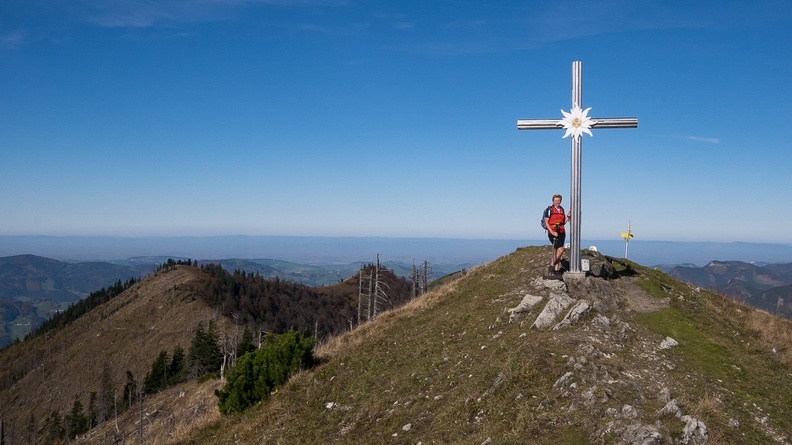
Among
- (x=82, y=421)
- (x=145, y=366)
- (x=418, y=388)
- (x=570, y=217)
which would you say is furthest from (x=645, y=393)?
(x=145, y=366)

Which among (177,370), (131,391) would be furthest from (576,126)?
(131,391)

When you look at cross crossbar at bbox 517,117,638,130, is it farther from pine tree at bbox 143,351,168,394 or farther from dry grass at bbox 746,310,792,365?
pine tree at bbox 143,351,168,394

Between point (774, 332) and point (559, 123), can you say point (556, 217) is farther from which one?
point (774, 332)

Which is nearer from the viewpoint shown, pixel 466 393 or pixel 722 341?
pixel 466 393

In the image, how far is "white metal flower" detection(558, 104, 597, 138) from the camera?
19.4 m

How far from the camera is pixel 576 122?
1952 cm

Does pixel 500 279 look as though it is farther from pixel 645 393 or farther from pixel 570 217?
pixel 645 393

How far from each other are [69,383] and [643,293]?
148096 mm

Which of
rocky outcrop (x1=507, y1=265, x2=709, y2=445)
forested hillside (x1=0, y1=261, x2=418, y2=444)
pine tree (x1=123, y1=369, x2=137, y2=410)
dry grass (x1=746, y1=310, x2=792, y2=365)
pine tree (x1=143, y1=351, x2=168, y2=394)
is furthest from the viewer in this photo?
forested hillside (x1=0, y1=261, x2=418, y2=444)

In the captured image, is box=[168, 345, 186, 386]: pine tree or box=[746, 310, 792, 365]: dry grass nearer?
box=[746, 310, 792, 365]: dry grass

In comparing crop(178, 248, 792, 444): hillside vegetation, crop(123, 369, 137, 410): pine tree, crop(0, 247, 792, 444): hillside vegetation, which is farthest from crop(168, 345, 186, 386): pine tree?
crop(178, 248, 792, 444): hillside vegetation

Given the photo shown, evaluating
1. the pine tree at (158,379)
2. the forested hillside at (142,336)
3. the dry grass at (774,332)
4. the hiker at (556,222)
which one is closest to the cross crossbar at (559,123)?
the hiker at (556,222)

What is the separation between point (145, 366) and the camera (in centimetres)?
12412

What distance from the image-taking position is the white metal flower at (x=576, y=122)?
19.4m
